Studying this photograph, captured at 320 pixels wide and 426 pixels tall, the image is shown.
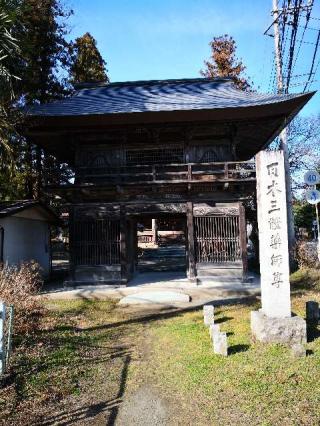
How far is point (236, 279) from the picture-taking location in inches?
587

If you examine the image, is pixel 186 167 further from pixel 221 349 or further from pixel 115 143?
pixel 221 349

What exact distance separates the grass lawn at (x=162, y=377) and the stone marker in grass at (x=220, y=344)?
15 centimetres

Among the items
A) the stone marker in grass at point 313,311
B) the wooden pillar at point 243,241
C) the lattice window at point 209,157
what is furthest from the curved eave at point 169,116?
the stone marker in grass at point 313,311

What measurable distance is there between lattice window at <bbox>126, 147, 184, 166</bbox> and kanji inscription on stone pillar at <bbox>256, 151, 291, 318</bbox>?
340 inches

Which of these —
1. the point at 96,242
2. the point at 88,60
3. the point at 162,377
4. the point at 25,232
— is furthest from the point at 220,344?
the point at 88,60

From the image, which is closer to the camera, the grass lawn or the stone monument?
the grass lawn

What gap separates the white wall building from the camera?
14.6m

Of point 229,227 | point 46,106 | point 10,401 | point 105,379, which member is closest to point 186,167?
point 229,227

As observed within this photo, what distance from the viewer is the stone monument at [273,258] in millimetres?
7059

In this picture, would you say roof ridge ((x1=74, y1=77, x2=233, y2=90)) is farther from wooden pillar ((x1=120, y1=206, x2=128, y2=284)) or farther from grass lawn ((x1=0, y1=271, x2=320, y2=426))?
grass lawn ((x1=0, y1=271, x2=320, y2=426))

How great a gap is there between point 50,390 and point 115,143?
12.1m

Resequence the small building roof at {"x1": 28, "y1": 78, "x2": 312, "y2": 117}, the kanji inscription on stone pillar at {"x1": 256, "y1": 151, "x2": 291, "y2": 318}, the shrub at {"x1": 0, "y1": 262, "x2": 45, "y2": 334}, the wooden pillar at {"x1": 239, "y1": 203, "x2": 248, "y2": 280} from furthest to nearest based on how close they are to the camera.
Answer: the wooden pillar at {"x1": 239, "y1": 203, "x2": 248, "y2": 280}, the small building roof at {"x1": 28, "y1": 78, "x2": 312, "y2": 117}, the shrub at {"x1": 0, "y1": 262, "x2": 45, "y2": 334}, the kanji inscription on stone pillar at {"x1": 256, "y1": 151, "x2": 291, "y2": 318}

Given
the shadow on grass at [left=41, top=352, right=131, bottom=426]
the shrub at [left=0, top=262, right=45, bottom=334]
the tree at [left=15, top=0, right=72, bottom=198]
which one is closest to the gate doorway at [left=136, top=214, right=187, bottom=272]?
the tree at [left=15, top=0, right=72, bottom=198]

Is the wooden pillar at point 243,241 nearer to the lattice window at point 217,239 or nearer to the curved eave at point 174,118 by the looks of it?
the lattice window at point 217,239
